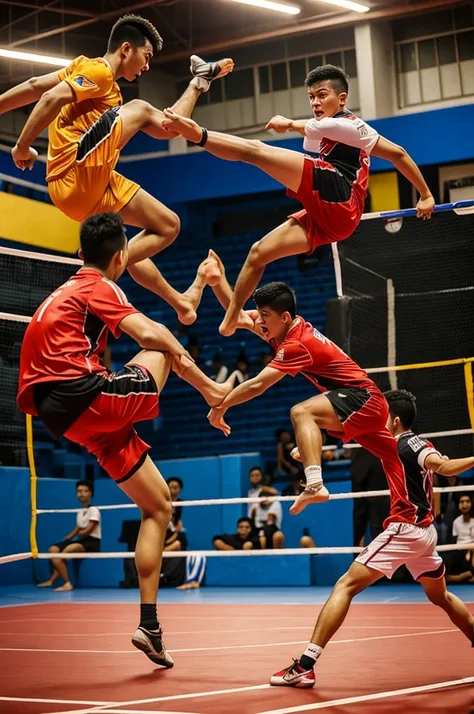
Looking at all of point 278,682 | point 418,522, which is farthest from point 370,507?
point 278,682

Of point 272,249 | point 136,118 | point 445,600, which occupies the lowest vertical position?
point 445,600

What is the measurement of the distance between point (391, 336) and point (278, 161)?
323 centimetres

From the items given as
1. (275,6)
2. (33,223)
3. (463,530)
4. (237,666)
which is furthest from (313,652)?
(275,6)

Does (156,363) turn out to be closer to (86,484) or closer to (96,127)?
(96,127)

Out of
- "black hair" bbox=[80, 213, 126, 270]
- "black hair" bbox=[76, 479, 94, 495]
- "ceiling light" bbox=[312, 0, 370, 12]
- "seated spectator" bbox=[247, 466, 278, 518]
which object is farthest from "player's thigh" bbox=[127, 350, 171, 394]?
"ceiling light" bbox=[312, 0, 370, 12]

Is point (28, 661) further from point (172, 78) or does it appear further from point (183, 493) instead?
point (172, 78)

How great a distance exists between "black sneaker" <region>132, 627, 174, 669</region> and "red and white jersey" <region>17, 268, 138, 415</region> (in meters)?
1.20

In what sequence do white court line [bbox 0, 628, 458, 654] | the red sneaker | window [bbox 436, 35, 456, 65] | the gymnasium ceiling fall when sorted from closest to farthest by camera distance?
the red sneaker → white court line [bbox 0, 628, 458, 654] → window [bbox 436, 35, 456, 65] → the gymnasium ceiling

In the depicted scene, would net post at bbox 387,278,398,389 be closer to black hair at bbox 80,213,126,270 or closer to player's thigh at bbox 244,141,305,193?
player's thigh at bbox 244,141,305,193

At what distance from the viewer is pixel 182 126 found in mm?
4938

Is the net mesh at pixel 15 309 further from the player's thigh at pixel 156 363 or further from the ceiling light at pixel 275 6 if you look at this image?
the ceiling light at pixel 275 6

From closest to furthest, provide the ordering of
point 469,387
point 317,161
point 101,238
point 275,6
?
point 101,238 → point 317,161 → point 469,387 → point 275,6

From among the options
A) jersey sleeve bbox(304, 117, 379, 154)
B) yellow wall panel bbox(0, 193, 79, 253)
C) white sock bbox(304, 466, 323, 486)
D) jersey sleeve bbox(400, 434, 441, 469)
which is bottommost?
white sock bbox(304, 466, 323, 486)

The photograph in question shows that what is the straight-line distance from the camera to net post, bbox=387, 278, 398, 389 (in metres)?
7.94
